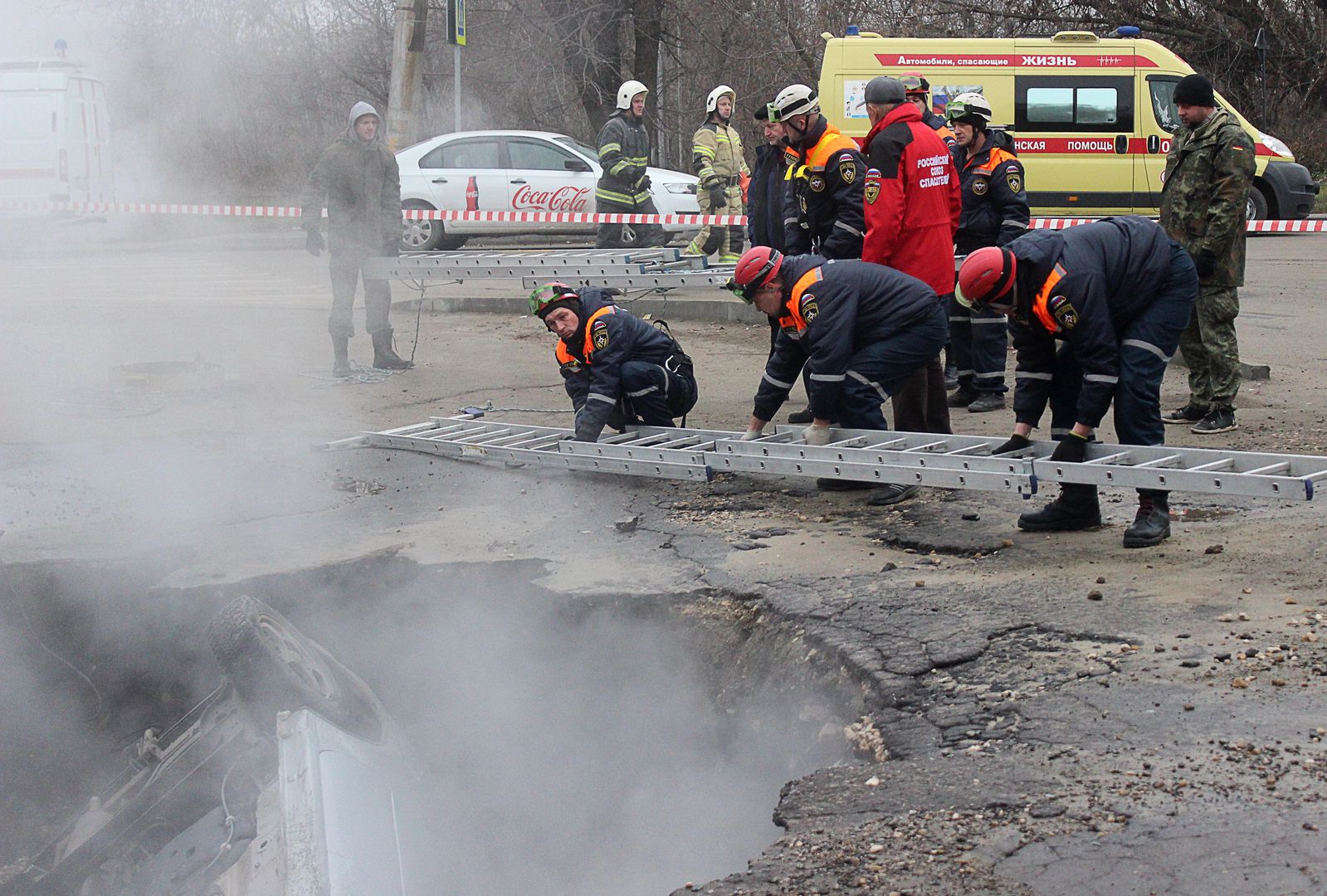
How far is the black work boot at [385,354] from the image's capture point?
30.1 ft

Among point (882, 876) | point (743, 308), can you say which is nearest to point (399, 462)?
point (882, 876)

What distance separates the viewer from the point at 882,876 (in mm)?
2842

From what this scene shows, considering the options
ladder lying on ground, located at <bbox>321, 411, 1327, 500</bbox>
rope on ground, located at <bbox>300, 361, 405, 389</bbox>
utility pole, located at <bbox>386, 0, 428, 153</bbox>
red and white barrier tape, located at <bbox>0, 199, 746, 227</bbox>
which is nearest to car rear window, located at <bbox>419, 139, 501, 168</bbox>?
utility pole, located at <bbox>386, 0, 428, 153</bbox>

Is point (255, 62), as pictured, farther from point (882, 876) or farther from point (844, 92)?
point (844, 92)

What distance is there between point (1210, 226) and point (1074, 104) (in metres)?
8.44

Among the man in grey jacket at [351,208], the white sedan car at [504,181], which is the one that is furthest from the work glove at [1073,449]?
the white sedan car at [504,181]

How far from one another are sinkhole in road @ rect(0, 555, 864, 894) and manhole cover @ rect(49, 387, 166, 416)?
264cm

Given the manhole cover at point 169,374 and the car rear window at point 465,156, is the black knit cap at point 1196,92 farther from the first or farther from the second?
the car rear window at point 465,156

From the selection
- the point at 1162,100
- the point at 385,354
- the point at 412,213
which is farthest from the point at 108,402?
the point at 1162,100

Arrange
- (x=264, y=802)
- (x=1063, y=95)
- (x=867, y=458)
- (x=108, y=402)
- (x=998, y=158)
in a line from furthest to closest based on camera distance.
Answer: (x=1063, y=95) → (x=108, y=402) → (x=998, y=158) → (x=867, y=458) → (x=264, y=802)

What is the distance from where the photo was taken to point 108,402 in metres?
7.75

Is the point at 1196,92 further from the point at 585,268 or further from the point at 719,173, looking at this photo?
the point at 719,173

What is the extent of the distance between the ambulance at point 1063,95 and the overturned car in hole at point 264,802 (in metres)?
11.1

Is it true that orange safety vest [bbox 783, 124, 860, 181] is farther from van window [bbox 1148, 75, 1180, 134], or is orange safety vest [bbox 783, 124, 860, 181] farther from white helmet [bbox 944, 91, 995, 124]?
van window [bbox 1148, 75, 1180, 134]
